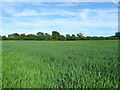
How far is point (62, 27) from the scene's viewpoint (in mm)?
5895

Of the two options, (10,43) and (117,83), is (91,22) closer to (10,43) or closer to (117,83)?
(117,83)

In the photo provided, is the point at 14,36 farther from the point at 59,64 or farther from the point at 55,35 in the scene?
the point at 59,64

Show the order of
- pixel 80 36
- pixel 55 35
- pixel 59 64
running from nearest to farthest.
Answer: pixel 59 64, pixel 55 35, pixel 80 36

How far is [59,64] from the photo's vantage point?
19.2ft

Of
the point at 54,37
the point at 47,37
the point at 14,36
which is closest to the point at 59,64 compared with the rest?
the point at 54,37

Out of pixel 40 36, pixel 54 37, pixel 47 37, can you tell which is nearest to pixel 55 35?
pixel 54 37

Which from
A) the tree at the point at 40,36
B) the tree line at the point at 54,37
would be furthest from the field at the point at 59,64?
the tree at the point at 40,36

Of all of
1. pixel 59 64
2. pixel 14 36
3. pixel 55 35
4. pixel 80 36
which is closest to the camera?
pixel 59 64

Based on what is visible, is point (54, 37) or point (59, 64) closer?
point (59, 64)

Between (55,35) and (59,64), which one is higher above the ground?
(55,35)

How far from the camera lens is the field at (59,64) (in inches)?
212

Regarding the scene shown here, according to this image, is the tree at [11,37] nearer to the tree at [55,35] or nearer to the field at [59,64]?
the field at [59,64]

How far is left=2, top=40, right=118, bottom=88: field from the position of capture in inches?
212

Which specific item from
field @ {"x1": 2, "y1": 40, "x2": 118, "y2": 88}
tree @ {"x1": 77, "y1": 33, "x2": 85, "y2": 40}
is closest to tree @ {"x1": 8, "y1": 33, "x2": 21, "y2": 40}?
field @ {"x1": 2, "y1": 40, "x2": 118, "y2": 88}
